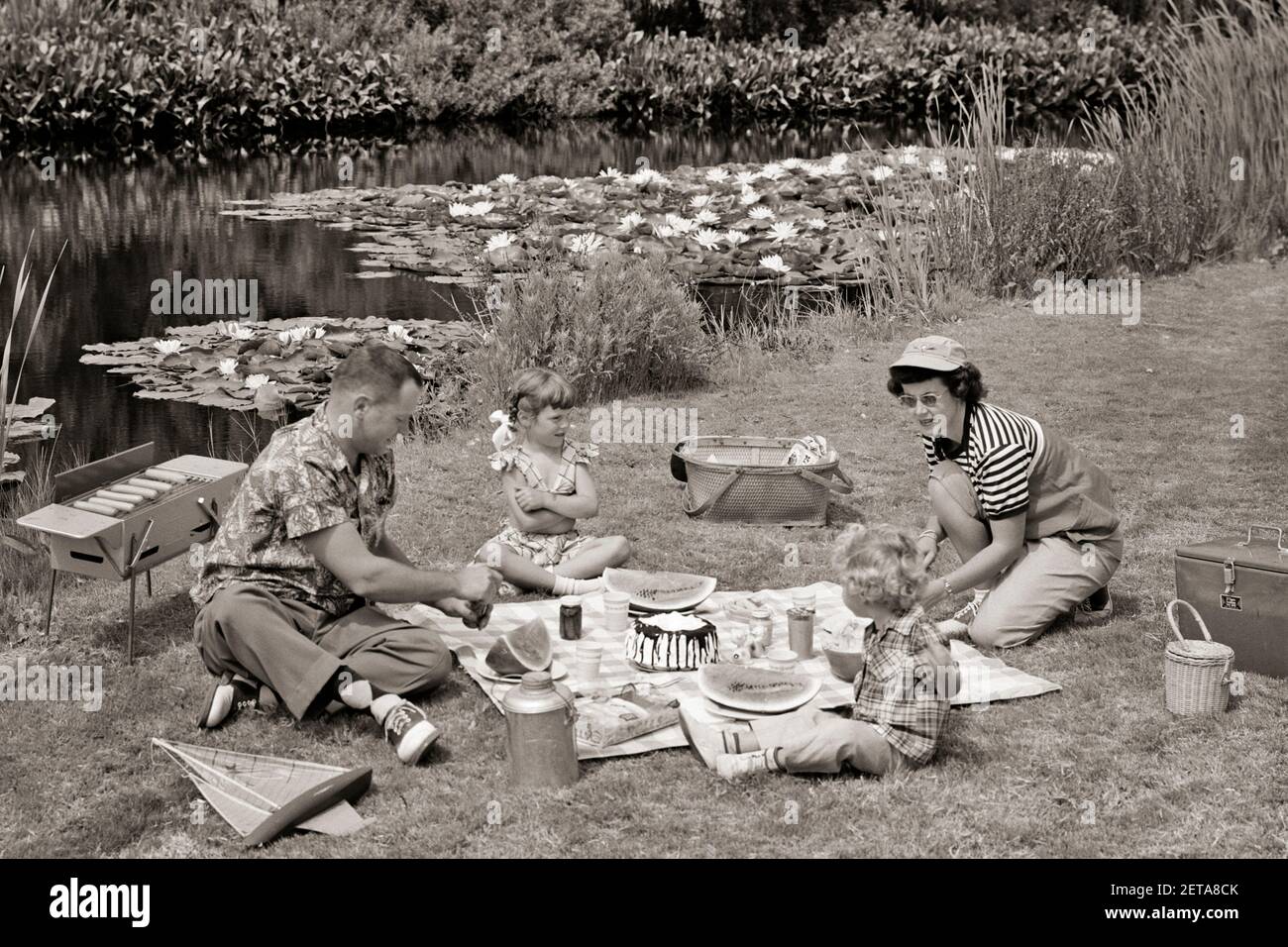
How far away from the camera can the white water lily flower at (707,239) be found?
12.3 metres

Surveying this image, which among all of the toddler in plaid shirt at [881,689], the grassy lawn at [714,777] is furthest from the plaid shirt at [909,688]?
the grassy lawn at [714,777]

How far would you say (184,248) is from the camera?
48.0ft

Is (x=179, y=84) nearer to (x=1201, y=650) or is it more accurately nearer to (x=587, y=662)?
(x=587, y=662)

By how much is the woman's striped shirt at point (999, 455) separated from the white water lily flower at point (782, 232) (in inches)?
325

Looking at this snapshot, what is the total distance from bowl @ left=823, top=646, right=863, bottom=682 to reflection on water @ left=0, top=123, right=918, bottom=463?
4959mm

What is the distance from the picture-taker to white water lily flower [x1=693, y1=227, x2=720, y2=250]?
12.3m

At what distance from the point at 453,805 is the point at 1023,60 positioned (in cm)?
3324

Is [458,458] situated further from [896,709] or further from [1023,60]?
[1023,60]

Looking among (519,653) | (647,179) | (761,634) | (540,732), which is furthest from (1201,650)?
(647,179)

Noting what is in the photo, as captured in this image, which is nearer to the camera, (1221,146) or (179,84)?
(1221,146)

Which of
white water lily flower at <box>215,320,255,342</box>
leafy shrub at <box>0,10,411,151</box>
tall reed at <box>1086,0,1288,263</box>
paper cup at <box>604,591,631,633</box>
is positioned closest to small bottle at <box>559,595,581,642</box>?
paper cup at <box>604,591,631,633</box>

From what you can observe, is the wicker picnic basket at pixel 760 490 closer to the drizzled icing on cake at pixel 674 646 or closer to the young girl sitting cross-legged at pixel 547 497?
the young girl sitting cross-legged at pixel 547 497

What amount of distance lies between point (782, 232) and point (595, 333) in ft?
15.2
